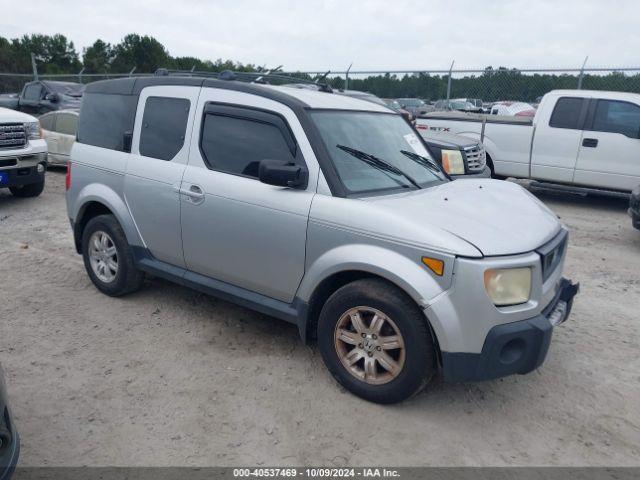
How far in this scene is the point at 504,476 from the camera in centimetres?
282

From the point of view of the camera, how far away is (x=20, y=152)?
27.6 feet

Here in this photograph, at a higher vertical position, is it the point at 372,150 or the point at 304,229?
the point at 372,150

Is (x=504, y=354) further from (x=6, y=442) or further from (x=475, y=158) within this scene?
(x=475, y=158)

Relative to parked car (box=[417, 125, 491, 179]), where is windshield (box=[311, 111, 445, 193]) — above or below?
above

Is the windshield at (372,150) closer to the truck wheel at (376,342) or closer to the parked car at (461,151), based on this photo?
the truck wheel at (376,342)

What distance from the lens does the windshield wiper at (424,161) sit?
14.0 feet

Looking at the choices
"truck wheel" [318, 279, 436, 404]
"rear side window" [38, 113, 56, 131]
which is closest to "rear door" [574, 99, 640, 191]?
"truck wheel" [318, 279, 436, 404]

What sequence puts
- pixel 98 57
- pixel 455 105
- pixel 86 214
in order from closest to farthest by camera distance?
1. pixel 86 214
2. pixel 455 105
3. pixel 98 57

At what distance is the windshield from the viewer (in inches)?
145

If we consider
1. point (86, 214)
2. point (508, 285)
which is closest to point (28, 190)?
point (86, 214)

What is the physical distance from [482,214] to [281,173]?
50.4 inches

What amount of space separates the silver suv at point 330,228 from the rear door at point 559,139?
5.98 metres

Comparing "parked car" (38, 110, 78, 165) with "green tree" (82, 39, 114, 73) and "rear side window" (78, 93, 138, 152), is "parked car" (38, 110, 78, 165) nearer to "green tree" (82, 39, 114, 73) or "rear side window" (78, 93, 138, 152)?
"rear side window" (78, 93, 138, 152)

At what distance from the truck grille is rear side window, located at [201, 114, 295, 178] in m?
5.54
